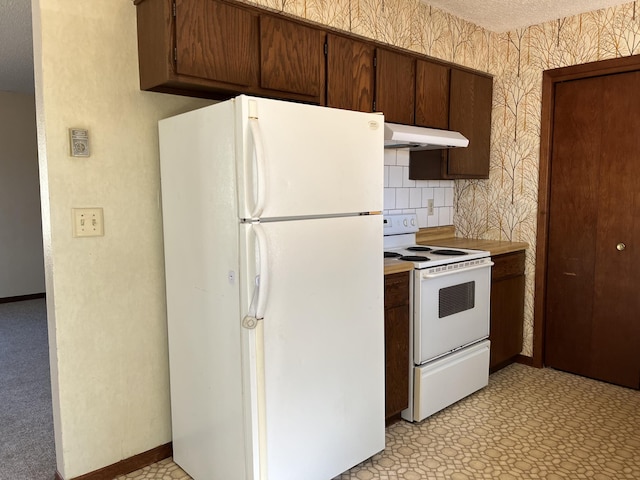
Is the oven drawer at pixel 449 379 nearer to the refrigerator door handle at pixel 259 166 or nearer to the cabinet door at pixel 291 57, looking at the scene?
the refrigerator door handle at pixel 259 166

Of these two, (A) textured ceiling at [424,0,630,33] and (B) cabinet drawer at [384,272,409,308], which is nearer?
(B) cabinet drawer at [384,272,409,308]

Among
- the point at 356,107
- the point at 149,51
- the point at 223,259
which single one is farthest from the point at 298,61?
the point at 223,259

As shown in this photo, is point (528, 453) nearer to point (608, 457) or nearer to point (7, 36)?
point (608, 457)

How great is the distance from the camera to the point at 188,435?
86.9 inches

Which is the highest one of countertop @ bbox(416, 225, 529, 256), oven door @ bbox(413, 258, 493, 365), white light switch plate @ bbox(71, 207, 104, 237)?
white light switch plate @ bbox(71, 207, 104, 237)

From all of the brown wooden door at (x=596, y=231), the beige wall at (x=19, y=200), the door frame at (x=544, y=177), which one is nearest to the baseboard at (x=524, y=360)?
the door frame at (x=544, y=177)

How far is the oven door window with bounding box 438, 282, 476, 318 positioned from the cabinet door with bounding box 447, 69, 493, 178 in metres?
0.90

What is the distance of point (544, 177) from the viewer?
11.3 feet

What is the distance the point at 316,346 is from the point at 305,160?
0.76 m

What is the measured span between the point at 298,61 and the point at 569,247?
2.33 meters

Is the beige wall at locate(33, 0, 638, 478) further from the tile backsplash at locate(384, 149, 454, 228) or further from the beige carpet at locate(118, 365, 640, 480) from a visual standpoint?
the tile backsplash at locate(384, 149, 454, 228)

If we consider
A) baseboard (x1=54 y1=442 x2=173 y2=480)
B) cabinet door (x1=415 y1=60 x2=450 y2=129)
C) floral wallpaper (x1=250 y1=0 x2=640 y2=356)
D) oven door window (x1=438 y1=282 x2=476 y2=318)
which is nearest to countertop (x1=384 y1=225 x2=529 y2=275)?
floral wallpaper (x1=250 y1=0 x2=640 y2=356)

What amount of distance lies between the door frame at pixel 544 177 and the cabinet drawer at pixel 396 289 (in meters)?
1.44

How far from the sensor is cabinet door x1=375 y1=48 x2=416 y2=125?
112 inches
